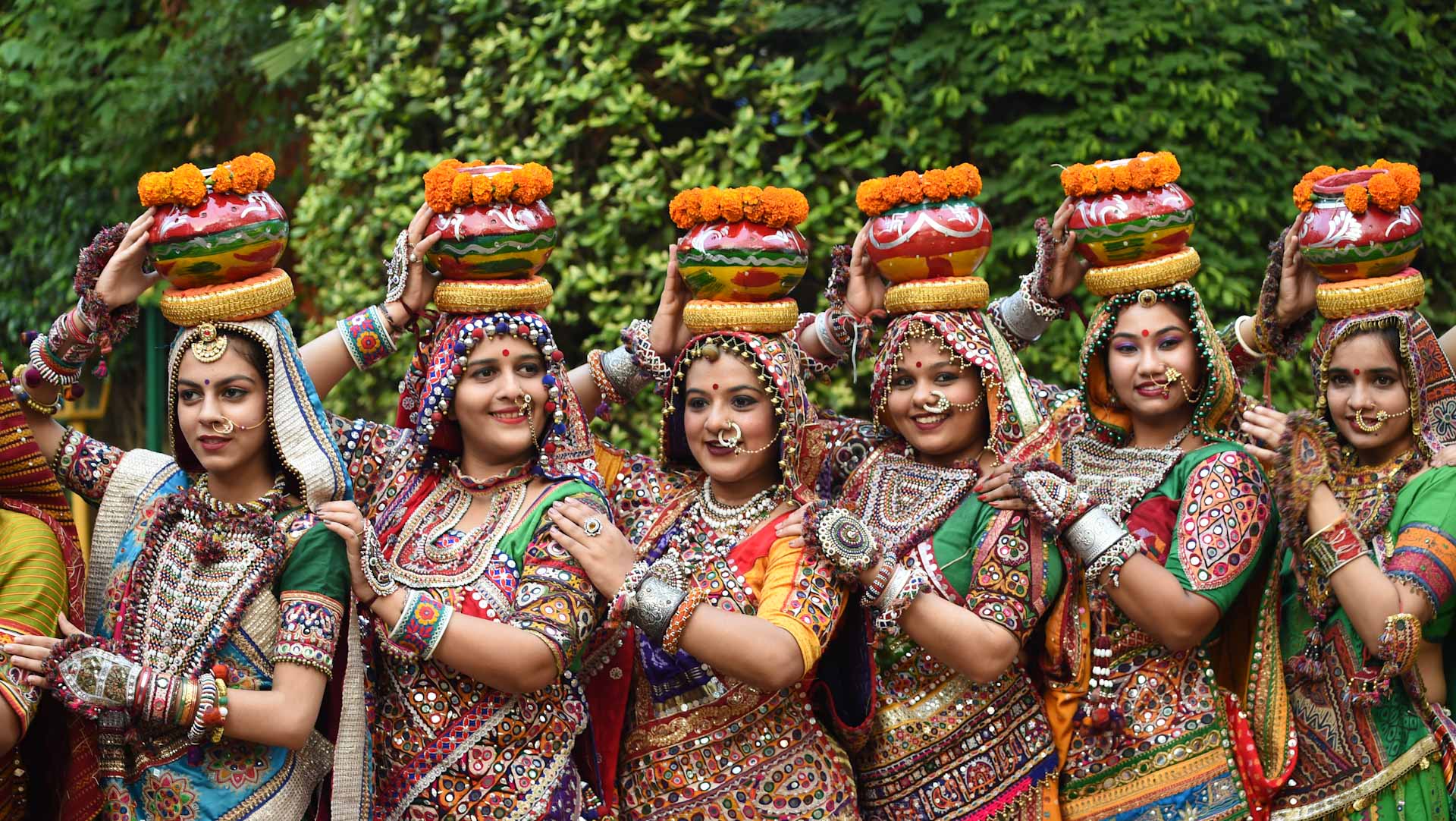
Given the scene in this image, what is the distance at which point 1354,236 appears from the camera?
414 cm

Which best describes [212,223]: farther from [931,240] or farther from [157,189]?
[931,240]

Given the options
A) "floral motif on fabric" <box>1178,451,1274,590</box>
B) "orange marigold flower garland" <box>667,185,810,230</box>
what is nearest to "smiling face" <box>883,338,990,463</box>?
"orange marigold flower garland" <box>667,185,810,230</box>

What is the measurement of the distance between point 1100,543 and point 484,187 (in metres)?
1.81

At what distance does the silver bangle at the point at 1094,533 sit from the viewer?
3.94 meters

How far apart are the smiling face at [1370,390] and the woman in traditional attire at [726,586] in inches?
55.0

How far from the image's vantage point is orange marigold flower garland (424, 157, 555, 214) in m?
4.13

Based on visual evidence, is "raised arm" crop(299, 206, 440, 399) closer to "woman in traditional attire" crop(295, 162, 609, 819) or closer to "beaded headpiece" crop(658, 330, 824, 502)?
"woman in traditional attire" crop(295, 162, 609, 819)

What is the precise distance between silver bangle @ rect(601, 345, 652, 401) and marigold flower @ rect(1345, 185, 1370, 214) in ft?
6.42

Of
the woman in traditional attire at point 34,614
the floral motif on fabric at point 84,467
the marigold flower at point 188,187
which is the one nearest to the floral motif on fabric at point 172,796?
the woman in traditional attire at point 34,614

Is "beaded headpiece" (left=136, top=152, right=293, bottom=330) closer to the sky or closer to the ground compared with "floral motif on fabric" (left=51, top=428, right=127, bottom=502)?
closer to the sky

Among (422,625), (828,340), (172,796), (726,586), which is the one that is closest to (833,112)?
(828,340)

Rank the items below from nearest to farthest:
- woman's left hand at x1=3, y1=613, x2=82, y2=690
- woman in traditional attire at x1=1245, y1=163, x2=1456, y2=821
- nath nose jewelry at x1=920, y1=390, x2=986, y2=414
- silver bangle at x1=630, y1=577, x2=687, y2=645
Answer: woman's left hand at x1=3, y1=613, x2=82, y2=690 → silver bangle at x1=630, y1=577, x2=687, y2=645 → woman in traditional attire at x1=1245, y1=163, x2=1456, y2=821 → nath nose jewelry at x1=920, y1=390, x2=986, y2=414

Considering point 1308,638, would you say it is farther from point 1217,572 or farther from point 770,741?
point 770,741

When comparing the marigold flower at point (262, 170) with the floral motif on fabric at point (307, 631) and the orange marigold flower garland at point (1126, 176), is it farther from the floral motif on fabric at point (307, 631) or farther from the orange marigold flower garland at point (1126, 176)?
the orange marigold flower garland at point (1126, 176)
